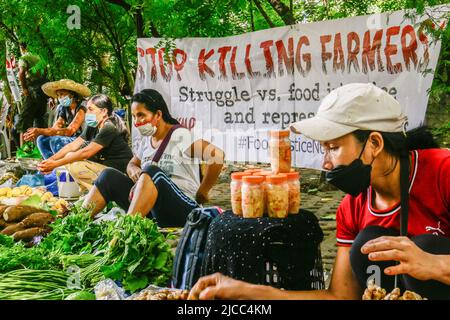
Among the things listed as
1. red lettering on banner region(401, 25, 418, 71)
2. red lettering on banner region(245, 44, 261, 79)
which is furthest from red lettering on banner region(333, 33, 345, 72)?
red lettering on banner region(245, 44, 261, 79)

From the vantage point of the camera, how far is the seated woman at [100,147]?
20.7 ft

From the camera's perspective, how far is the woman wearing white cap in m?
2.24

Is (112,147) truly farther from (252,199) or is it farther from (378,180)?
(378,180)

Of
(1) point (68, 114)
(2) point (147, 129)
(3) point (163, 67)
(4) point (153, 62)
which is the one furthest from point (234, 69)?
(1) point (68, 114)

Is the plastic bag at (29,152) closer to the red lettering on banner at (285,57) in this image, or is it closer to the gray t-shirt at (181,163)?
the gray t-shirt at (181,163)

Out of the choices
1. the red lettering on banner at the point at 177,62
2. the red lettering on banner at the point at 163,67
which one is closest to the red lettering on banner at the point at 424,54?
→ the red lettering on banner at the point at 177,62

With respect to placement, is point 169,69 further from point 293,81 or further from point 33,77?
point 33,77

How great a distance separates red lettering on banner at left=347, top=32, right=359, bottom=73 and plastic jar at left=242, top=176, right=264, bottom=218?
2218mm

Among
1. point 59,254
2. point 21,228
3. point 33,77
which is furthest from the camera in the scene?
point 33,77

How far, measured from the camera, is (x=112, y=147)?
21.4 ft

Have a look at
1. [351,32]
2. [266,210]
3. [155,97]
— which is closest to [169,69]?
[155,97]

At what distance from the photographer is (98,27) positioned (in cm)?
782

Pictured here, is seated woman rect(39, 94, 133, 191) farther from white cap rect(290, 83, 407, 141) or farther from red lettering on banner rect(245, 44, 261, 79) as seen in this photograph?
white cap rect(290, 83, 407, 141)

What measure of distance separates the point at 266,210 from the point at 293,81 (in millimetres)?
2422
